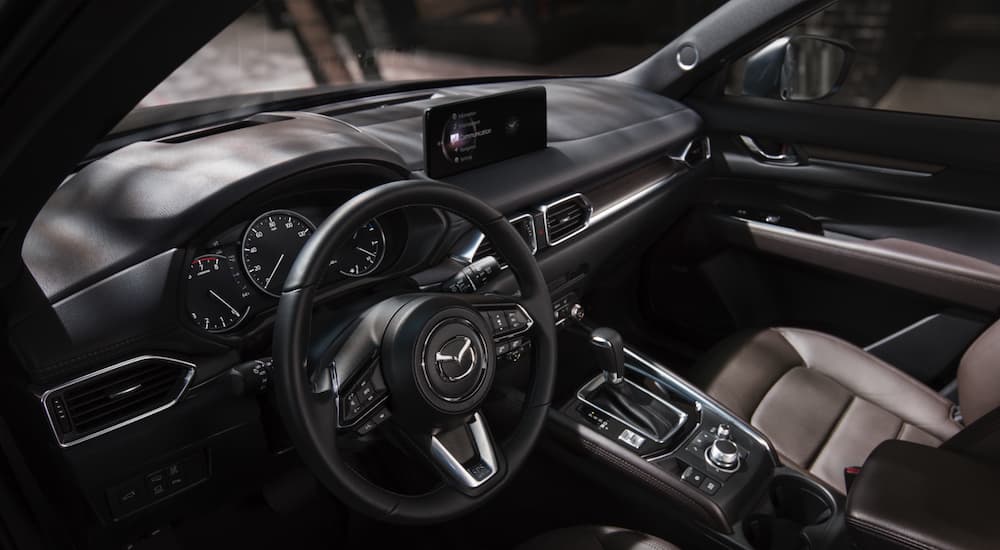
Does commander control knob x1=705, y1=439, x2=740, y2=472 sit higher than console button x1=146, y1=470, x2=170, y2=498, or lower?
lower

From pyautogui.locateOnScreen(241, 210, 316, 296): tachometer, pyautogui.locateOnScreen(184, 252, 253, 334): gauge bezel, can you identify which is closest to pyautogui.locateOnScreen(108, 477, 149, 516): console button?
pyautogui.locateOnScreen(184, 252, 253, 334): gauge bezel

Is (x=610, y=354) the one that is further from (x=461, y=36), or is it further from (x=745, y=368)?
(x=461, y=36)

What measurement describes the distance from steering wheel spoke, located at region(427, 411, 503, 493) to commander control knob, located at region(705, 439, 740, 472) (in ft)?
1.77

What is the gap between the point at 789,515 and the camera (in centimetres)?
153

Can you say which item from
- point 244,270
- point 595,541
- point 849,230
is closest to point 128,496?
point 244,270

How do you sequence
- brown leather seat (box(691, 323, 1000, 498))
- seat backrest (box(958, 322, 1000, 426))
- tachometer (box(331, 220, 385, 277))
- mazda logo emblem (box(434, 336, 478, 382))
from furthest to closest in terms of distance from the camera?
brown leather seat (box(691, 323, 1000, 498)) < seat backrest (box(958, 322, 1000, 426)) < tachometer (box(331, 220, 385, 277)) < mazda logo emblem (box(434, 336, 478, 382))

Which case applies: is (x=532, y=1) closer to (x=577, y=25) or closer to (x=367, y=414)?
(x=577, y=25)

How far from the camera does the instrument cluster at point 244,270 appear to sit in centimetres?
117

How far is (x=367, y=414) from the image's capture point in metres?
1.09

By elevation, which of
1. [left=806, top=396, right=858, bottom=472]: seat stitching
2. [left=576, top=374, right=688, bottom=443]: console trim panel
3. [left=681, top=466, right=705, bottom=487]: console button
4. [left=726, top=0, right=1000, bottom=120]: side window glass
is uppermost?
[left=576, top=374, right=688, bottom=443]: console trim panel

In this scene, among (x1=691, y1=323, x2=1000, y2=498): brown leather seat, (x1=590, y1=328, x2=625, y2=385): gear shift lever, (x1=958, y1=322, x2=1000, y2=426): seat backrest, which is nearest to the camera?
(x1=958, y1=322, x2=1000, y2=426): seat backrest

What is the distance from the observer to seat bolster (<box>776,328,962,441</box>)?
1.64 metres

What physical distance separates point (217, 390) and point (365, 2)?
9046mm

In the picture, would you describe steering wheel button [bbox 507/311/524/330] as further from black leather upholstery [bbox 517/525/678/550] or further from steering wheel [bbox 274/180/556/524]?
black leather upholstery [bbox 517/525/678/550]
